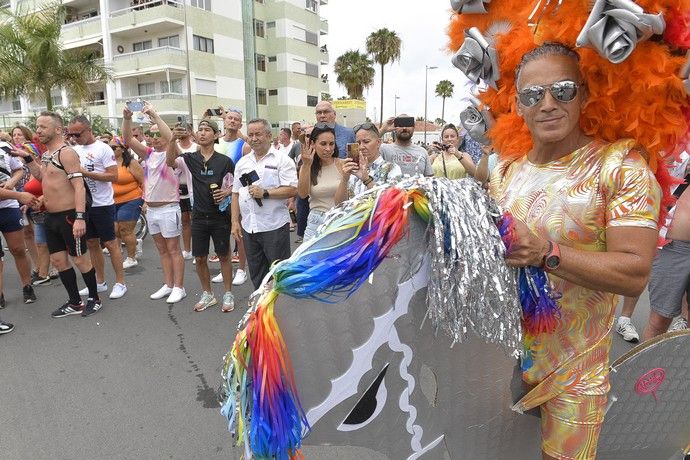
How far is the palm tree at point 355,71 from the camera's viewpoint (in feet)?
143

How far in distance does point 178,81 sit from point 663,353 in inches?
1276

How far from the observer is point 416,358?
139 centimetres

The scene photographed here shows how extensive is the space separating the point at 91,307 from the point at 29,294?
1027mm

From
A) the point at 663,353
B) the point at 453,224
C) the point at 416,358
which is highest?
the point at 453,224

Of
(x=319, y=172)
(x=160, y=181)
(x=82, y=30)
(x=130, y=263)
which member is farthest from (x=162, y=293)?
(x=82, y=30)

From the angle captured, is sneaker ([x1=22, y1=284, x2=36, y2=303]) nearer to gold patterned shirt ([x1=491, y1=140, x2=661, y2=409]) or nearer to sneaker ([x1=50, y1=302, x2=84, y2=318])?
sneaker ([x1=50, y1=302, x2=84, y2=318])

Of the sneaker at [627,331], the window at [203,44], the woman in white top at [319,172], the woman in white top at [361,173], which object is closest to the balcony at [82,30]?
the window at [203,44]

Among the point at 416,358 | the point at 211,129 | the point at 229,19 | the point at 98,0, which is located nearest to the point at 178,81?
the point at 229,19

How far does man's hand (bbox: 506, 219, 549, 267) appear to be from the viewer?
119cm

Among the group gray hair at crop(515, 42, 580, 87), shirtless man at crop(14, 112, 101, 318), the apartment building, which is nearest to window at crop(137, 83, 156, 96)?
the apartment building

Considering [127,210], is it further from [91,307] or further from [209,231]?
[209,231]

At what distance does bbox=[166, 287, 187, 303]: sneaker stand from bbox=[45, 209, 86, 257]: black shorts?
3.36 feet

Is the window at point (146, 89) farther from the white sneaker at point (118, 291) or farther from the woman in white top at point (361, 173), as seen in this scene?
Result: the woman in white top at point (361, 173)

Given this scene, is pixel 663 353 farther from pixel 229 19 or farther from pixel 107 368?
pixel 229 19
